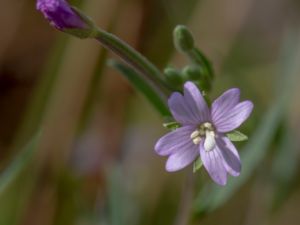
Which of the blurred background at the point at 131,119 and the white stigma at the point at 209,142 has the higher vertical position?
the blurred background at the point at 131,119

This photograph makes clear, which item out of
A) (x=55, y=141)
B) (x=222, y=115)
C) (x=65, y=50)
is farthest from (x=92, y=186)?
(x=222, y=115)

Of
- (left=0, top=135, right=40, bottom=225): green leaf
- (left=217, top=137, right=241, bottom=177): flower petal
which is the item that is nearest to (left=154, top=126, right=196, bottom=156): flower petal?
(left=217, top=137, right=241, bottom=177): flower petal

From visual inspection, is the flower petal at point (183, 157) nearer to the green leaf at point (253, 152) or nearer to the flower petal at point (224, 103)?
the flower petal at point (224, 103)

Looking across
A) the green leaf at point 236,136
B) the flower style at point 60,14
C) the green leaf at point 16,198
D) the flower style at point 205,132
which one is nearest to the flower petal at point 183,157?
the flower style at point 205,132

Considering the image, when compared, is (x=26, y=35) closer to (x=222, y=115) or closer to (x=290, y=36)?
(x=290, y=36)

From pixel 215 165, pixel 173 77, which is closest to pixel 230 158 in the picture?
pixel 215 165

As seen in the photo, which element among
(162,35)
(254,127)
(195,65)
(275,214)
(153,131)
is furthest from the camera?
(162,35)

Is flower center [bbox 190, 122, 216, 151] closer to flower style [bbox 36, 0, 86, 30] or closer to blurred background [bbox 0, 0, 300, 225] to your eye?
blurred background [bbox 0, 0, 300, 225]
